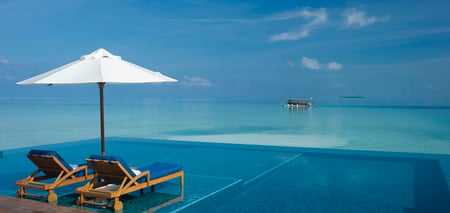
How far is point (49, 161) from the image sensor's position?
463 centimetres

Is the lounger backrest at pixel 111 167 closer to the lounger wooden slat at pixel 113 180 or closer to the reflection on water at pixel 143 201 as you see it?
the lounger wooden slat at pixel 113 180

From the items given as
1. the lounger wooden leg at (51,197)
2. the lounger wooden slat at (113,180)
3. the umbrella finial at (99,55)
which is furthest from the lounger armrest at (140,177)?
the umbrella finial at (99,55)

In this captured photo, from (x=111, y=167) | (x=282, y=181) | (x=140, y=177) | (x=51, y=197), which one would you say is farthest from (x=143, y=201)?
(x=282, y=181)

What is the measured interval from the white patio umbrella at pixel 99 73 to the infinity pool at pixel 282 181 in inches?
58.3

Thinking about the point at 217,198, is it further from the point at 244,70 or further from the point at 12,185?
the point at 244,70

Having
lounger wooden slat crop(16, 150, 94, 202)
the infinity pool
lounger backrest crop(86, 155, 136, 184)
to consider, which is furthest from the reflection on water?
lounger backrest crop(86, 155, 136, 184)

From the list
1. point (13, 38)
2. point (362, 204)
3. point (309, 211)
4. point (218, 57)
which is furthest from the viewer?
point (218, 57)

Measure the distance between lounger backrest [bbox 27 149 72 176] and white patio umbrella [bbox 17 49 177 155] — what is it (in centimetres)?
85

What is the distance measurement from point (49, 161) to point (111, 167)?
0.95m

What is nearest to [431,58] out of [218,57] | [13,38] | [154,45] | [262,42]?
[262,42]

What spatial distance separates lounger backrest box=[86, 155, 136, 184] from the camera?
415 cm

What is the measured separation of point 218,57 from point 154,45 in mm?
9113

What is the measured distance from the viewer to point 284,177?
6219 millimetres

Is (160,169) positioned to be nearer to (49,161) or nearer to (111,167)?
(111,167)
